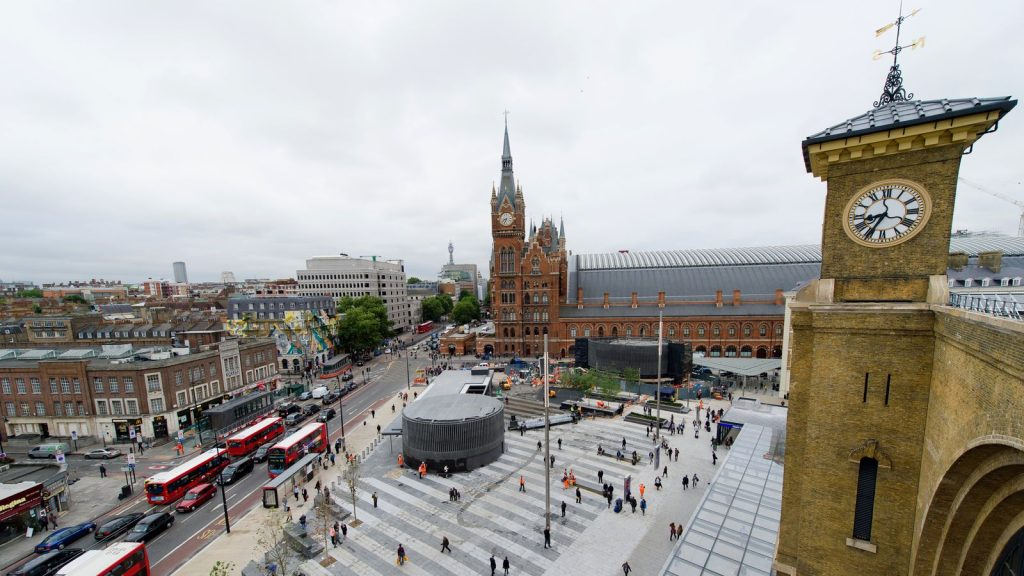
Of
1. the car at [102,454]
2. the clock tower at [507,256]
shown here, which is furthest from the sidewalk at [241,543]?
the clock tower at [507,256]

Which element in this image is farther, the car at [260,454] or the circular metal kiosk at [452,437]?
the car at [260,454]

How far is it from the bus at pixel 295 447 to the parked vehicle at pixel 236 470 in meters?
1.24

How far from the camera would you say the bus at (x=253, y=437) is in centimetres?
3025

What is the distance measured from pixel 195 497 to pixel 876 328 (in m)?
34.2

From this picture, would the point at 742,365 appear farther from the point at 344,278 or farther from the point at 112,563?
the point at 344,278

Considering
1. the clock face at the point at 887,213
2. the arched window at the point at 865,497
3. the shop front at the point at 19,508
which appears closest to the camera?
the clock face at the point at 887,213

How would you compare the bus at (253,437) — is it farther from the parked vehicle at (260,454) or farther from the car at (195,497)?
the car at (195,497)

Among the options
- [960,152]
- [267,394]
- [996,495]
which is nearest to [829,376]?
[996,495]

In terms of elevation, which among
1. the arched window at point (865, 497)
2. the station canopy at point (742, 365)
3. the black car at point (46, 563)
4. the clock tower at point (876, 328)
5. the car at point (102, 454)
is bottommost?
the car at point (102, 454)

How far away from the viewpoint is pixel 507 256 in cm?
6125

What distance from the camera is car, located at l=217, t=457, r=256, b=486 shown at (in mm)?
27073

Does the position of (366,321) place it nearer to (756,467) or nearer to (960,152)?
(756,467)

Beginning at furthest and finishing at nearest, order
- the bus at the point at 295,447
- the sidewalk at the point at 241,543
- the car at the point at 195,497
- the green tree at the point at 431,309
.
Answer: the green tree at the point at 431,309, the bus at the point at 295,447, the car at the point at 195,497, the sidewalk at the point at 241,543

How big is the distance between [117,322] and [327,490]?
49.1m
